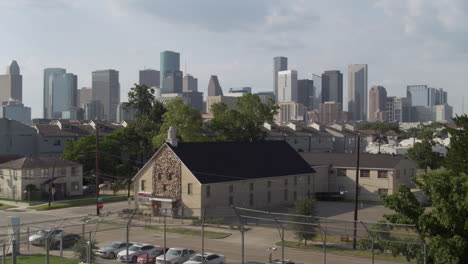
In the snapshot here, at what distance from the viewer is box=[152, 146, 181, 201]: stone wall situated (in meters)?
51.6

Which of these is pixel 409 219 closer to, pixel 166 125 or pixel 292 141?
pixel 166 125

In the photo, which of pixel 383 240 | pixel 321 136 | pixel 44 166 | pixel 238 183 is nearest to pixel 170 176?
pixel 238 183

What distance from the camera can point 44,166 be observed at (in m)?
62.8

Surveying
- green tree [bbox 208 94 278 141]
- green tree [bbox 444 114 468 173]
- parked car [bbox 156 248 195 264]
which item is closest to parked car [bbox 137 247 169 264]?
parked car [bbox 156 248 195 264]

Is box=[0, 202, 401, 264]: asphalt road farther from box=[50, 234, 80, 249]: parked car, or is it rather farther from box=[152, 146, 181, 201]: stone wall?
box=[152, 146, 181, 201]: stone wall

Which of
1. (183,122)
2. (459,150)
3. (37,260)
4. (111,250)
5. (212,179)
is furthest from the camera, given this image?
(183,122)

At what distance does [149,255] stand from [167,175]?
23.4 m

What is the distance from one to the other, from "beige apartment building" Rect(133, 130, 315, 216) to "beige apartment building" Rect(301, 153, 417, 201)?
733 centimetres

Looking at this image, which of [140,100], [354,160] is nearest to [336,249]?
[354,160]

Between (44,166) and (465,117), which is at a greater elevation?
(465,117)

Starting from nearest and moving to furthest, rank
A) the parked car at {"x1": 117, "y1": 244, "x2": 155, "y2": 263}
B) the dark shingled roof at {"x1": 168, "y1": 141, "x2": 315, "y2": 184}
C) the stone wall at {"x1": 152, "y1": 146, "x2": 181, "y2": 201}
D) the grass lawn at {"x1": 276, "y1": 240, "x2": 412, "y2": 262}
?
the parked car at {"x1": 117, "y1": 244, "x2": 155, "y2": 263}
the grass lawn at {"x1": 276, "y1": 240, "x2": 412, "y2": 262}
the stone wall at {"x1": 152, "y1": 146, "x2": 181, "y2": 201}
the dark shingled roof at {"x1": 168, "y1": 141, "x2": 315, "y2": 184}

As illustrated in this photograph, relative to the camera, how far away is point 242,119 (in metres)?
82.3

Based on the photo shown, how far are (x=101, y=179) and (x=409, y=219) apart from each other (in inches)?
2365

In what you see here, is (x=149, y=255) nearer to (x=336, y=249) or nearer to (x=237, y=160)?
(x=336, y=249)
